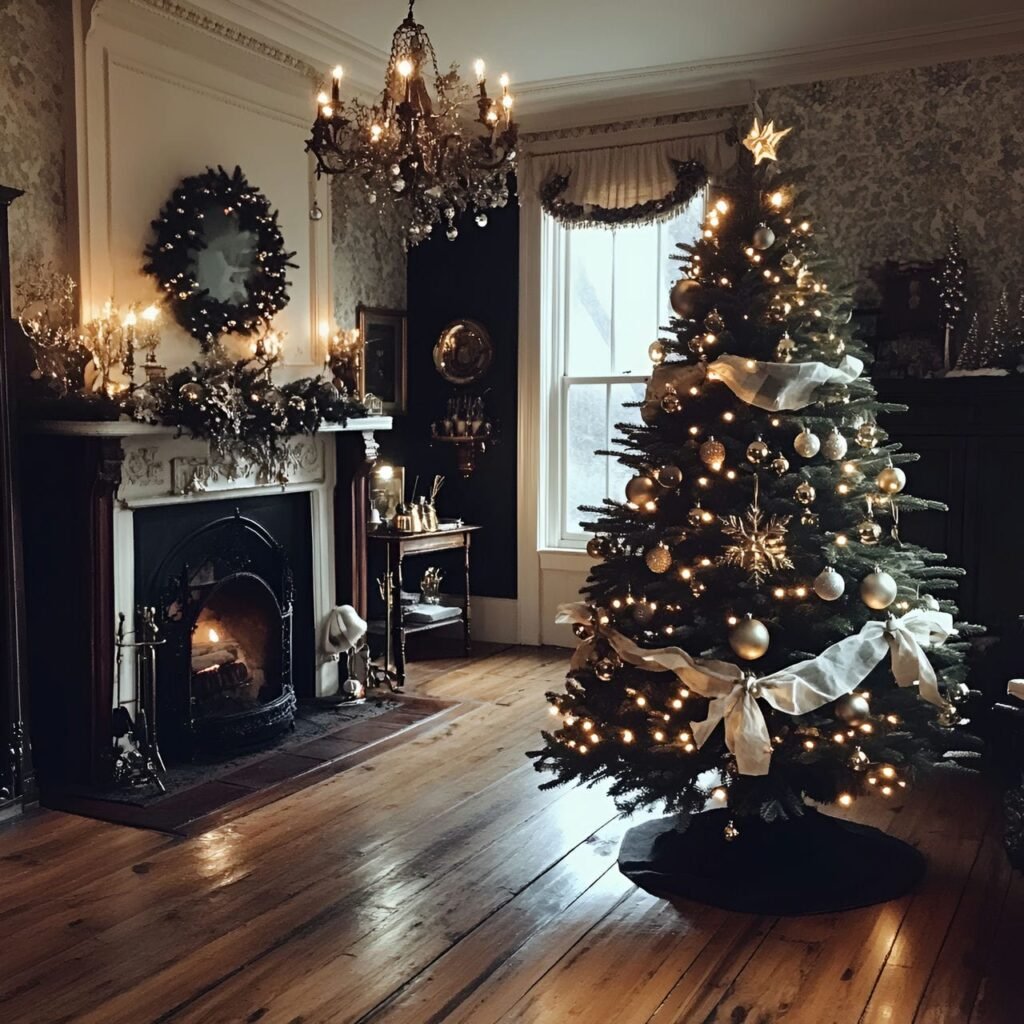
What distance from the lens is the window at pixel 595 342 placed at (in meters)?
6.33

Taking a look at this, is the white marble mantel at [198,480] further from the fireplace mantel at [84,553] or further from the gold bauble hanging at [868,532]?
the gold bauble hanging at [868,532]

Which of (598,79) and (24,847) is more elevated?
(598,79)

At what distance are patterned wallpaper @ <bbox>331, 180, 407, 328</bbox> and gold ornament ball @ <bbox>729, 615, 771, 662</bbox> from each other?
12.4 ft

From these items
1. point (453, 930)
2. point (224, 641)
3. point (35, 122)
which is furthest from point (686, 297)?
point (224, 641)

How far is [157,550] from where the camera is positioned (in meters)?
4.44

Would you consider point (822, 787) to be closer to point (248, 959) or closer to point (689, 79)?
point (248, 959)

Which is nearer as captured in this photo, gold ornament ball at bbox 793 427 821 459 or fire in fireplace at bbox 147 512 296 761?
gold ornament ball at bbox 793 427 821 459

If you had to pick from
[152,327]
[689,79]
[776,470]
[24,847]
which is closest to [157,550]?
[152,327]

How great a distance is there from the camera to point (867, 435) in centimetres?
319

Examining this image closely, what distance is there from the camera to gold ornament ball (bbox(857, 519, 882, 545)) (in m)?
3.14

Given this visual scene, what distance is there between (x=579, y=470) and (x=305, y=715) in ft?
7.64

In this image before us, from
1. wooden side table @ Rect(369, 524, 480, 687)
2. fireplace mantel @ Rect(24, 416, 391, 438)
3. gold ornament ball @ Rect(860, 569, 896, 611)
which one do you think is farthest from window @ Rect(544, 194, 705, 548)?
gold ornament ball @ Rect(860, 569, 896, 611)

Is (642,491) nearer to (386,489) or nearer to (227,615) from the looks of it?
(227,615)

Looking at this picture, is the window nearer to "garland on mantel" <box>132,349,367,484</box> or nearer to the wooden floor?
"garland on mantel" <box>132,349,367,484</box>
